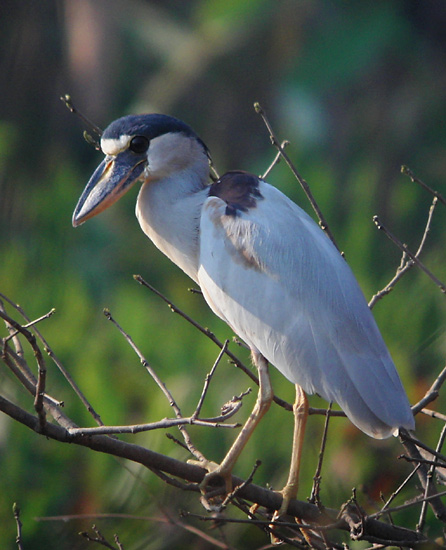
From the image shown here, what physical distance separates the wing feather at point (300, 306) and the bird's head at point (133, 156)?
0.21 m

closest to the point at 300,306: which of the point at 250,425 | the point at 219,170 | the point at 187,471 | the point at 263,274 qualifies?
the point at 263,274

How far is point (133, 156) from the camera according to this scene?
2.39m

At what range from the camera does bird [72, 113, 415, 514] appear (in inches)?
84.8

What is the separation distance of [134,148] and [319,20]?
20.3 ft

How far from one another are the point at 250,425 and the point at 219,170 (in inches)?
186

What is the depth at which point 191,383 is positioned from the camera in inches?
137

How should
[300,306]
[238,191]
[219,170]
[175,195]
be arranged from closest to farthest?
[300,306]
[238,191]
[175,195]
[219,170]

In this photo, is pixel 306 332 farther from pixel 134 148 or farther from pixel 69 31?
pixel 69 31

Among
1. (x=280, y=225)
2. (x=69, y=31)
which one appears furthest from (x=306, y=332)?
(x=69, y=31)

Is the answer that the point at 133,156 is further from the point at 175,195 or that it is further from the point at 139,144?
the point at 175,195

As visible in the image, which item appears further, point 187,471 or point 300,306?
point 300,306

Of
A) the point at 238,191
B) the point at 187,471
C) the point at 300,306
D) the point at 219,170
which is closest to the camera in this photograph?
the point at 187,471

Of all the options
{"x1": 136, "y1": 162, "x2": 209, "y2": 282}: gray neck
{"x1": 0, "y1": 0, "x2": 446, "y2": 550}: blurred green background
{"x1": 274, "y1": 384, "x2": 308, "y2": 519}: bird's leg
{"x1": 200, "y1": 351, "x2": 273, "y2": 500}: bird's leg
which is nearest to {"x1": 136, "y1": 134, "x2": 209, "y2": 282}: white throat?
{"x1": 136, "y1": 162, "x2": 209, "y2": 282}: gray neck

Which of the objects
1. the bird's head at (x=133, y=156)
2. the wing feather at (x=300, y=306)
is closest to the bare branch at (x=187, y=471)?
the wing feather at (x=300, y=306)
